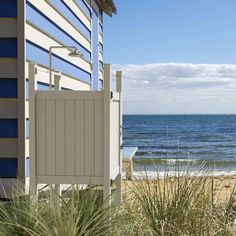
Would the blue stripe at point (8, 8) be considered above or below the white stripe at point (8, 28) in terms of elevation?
above

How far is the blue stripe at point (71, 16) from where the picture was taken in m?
6.25

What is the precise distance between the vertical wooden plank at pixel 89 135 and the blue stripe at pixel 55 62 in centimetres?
104

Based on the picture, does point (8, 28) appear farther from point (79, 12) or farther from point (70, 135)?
point (79, 12)

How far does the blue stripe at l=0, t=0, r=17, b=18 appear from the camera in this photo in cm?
484

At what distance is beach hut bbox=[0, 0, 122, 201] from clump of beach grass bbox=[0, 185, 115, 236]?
55 cm

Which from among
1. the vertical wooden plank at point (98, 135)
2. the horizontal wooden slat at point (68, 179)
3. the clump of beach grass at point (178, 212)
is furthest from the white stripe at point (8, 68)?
the clump of beach grass at point (178, 212)

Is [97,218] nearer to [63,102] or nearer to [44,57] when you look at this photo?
[63,102]

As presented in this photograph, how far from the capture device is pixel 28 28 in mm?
4965

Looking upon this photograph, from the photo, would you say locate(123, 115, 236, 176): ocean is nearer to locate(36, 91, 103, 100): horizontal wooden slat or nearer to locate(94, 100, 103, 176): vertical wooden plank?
locate(94, 100, 103, 176): vertical wooden plank

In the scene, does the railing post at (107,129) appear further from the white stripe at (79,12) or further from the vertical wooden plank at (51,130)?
the white stripe at (79,12)

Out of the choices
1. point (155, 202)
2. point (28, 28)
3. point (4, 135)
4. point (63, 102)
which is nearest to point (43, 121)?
point (63, 102)

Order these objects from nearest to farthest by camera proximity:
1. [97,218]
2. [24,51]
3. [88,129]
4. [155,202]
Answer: [97,218] < [155,202] < [88,129] < [24,51]

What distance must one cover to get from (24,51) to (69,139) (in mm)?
1124

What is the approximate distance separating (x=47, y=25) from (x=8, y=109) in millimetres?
1430
